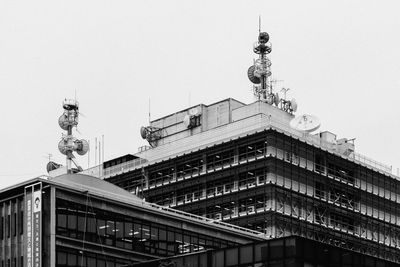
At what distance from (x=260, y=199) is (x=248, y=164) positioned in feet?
16.9

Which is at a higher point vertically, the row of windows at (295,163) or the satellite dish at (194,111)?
the satellite dish at (194,111)

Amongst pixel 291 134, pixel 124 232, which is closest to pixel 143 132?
pixel 291 134

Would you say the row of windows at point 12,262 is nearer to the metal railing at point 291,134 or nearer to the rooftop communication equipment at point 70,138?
the metal railing at point 291,134

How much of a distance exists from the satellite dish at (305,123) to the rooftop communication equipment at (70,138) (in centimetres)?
3597

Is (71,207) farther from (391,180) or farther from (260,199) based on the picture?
(391,180)

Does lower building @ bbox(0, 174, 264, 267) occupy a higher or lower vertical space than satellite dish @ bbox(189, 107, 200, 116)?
lower

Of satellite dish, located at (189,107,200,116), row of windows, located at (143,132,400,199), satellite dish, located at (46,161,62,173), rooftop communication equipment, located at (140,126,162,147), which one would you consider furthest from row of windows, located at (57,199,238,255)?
satellite dish, located at (46,161,62,173)

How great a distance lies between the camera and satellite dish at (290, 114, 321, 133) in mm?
157125

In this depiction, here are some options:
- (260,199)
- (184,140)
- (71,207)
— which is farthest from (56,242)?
(184,140)

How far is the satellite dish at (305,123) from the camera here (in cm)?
15712

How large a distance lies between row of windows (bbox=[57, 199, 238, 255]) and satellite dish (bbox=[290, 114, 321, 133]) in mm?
38859

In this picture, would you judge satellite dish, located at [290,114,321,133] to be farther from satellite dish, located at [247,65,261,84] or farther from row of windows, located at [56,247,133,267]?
row of windows, located at [56,247,133,267]

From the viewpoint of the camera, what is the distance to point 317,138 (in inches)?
6403

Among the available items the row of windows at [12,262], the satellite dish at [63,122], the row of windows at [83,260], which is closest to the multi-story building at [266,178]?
the satellite dish at [63,122]
